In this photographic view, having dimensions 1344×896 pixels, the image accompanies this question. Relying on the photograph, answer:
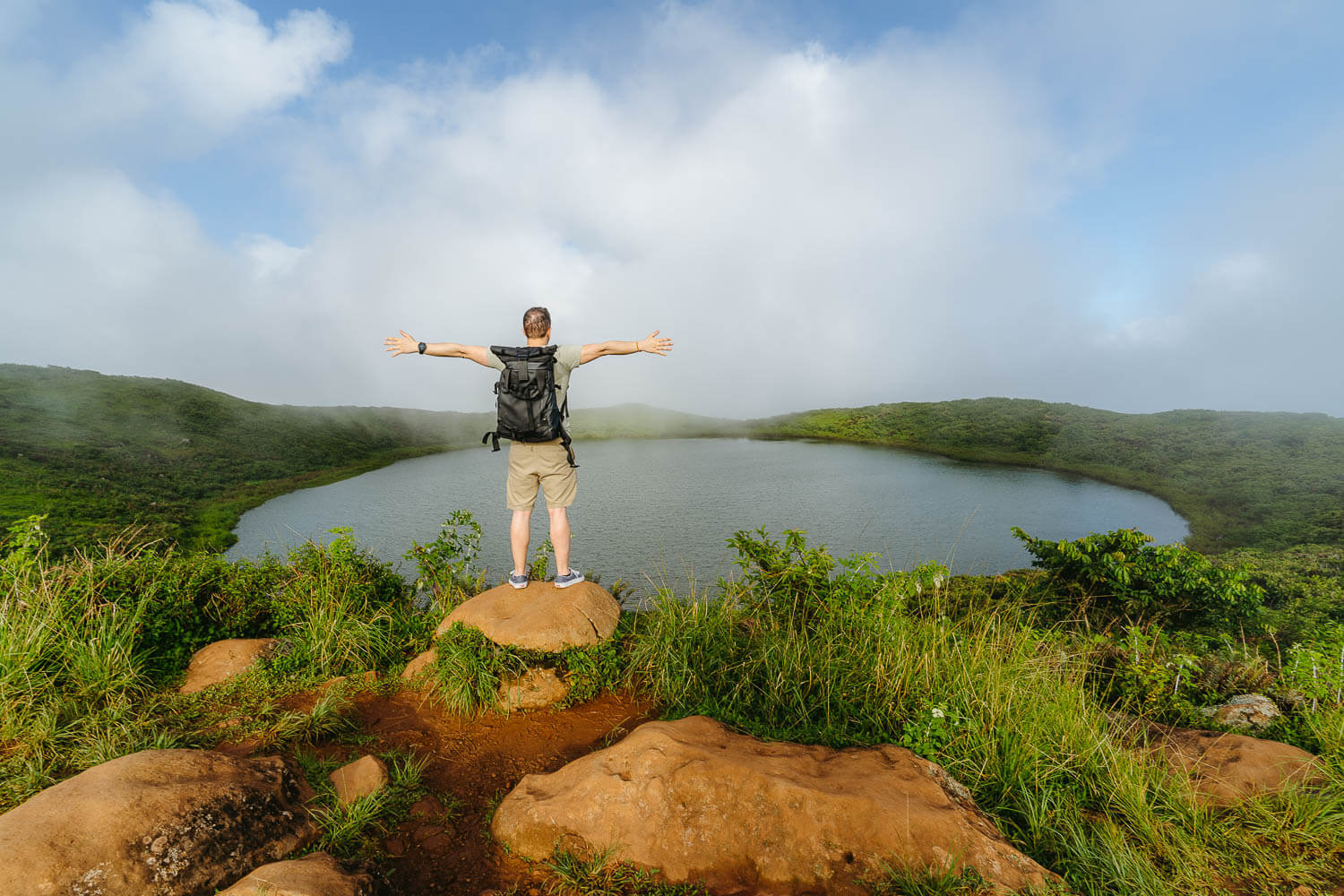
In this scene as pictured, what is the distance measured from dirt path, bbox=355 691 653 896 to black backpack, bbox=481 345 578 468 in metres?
3.05

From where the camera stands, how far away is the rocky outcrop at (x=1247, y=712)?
18.7 feet

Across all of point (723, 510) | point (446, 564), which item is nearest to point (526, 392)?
point (446, 564)

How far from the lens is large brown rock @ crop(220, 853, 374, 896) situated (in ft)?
8.13

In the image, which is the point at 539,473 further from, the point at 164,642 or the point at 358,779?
the point at 164,642

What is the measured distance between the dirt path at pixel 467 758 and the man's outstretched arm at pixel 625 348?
4.01 metres

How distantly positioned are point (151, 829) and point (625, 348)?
5185 millimetres

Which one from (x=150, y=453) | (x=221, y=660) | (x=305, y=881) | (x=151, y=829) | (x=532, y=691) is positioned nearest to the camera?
(x=305, y=881)

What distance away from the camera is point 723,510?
27.1 metres

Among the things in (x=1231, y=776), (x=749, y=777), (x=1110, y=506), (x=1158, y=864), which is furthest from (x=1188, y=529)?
(x=749, y=777)

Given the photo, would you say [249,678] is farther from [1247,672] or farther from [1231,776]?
Answer: [1247,672]

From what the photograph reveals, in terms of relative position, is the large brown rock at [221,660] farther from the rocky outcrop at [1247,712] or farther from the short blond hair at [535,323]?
the rocky outcrop at [1247,712]

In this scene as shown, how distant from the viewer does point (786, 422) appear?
6688 cm

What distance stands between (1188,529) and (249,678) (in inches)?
1523

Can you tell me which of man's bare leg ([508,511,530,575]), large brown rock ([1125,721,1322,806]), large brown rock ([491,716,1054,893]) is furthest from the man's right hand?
large brown rock ([1125,721,1322,806])
